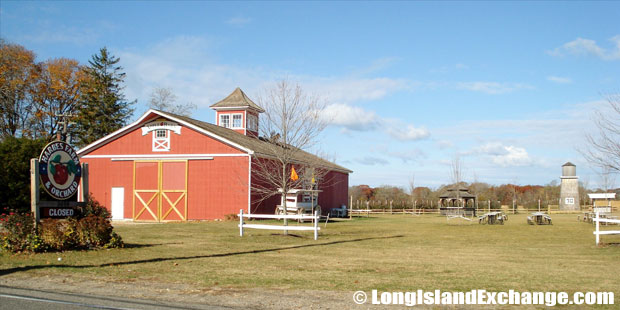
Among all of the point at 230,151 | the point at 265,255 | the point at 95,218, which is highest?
the point at 230,151

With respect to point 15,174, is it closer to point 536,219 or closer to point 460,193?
point 536,219

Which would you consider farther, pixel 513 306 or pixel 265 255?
pixel 265 255

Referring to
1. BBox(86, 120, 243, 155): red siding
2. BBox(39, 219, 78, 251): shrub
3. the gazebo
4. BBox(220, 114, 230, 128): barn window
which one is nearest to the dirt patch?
BBox(39, 219, 78, 251): shrub

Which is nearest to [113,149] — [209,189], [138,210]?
[138,210]

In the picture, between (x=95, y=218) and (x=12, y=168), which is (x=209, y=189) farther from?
(x=95, y=218)

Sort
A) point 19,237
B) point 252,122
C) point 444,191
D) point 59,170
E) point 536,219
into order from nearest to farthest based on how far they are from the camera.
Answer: point 19,237 → point 59,170 → point 536,219 → point 252,122 → point 444,191

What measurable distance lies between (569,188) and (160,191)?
54.1 meters

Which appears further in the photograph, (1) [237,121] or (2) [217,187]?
(1) [237,121]

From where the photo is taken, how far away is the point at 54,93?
54.4 meters

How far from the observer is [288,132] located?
21531 mm

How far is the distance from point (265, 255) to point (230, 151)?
55.5 feet

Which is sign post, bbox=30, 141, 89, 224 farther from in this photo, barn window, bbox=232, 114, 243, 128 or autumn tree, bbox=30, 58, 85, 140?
autumn tree, bbox=30, 58, 85, 140

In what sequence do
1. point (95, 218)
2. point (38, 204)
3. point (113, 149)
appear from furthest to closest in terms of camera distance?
point (113, 149), point (95, 218), point (38, 204)

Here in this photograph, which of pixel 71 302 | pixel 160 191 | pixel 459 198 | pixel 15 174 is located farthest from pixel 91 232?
pixel 459 198
